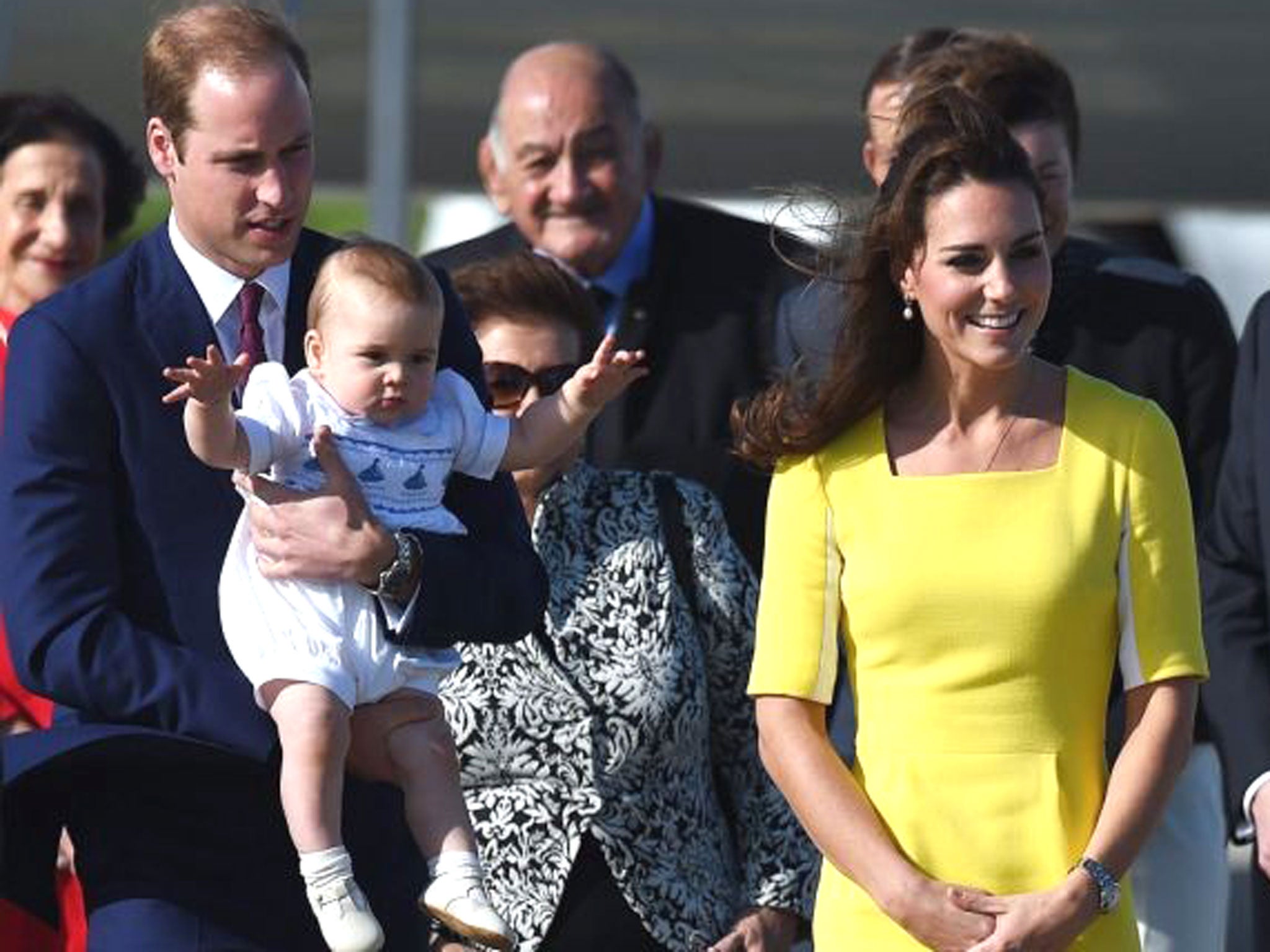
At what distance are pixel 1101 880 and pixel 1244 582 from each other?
106 centimetres

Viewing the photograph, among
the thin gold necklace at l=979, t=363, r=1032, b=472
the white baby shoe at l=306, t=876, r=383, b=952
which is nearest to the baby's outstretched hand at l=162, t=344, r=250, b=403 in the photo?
the white baby shoe at l=306, t=876, r=383, b=952

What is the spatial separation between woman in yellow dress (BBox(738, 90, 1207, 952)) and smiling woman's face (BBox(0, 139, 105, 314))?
2041mm

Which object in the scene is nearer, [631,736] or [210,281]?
[210,281]

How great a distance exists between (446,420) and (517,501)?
0.23 m

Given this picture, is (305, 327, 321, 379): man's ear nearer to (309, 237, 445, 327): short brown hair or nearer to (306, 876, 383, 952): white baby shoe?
(309, 237, 445, 327): short brown hair

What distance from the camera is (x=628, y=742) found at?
15.2 ft

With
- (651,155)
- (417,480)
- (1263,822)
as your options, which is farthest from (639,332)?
(417,480)

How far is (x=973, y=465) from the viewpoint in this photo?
4215 millimetres

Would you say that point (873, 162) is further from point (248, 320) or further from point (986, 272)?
point (248, 320)

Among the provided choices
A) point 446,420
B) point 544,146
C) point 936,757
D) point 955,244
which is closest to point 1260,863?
point 936,757

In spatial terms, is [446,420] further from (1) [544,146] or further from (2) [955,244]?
(1) [544,146]

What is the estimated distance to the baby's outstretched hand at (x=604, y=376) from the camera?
4230 mm

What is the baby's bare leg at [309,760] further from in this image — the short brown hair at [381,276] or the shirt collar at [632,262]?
the shirt collar at [632,262]

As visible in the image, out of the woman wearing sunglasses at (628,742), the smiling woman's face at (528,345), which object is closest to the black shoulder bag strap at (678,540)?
the woman wearing sunglasses at (628,742)
